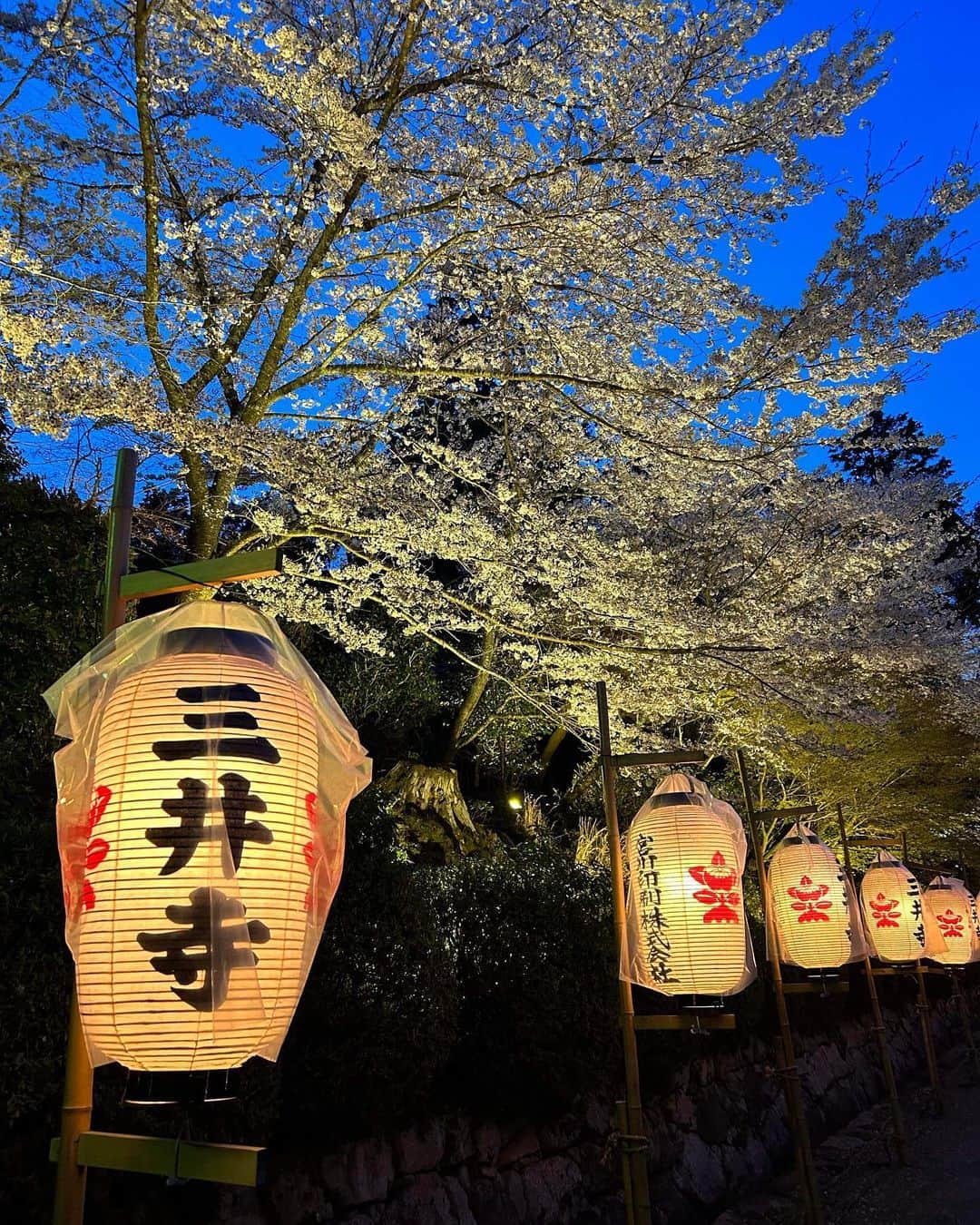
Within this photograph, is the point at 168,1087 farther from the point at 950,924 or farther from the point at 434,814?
the point at 950,924

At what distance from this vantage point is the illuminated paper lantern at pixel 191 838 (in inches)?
98.2

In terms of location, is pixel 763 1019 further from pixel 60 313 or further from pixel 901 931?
pixel 60 313

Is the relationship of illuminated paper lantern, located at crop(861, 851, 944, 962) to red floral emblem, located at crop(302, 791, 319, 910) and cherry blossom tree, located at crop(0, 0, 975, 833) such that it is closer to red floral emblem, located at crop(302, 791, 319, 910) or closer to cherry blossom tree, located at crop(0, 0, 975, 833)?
cherry blossom tree, located at crop(0, 0, 975, 833)

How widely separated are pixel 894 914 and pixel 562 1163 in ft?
19.3

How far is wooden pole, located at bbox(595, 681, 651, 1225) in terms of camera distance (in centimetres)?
524

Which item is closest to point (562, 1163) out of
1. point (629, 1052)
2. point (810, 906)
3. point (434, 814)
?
point (629, 1052)

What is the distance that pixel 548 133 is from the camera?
6586 millimetres

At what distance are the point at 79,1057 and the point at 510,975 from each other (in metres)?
5.35

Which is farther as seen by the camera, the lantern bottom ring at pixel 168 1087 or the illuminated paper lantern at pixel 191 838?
the lantern bottom ring at pixel 168 1087

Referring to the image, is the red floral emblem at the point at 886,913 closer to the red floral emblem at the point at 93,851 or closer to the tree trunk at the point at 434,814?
the tree trunk at the point at 434,814

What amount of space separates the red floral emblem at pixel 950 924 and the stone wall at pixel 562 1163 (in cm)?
282

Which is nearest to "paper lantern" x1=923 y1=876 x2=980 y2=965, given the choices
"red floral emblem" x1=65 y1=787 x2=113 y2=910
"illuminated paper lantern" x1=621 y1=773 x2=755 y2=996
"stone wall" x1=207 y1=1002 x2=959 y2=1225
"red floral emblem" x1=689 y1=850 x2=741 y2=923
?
"stone wall" x1=207 y1=1002 x2=959 y2=1225

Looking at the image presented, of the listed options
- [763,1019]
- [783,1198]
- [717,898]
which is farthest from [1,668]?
[763,1019]

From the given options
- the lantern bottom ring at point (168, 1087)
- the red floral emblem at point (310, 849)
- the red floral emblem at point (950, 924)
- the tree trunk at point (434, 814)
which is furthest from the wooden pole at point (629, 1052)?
the red floral emblem at point (950, 924)
